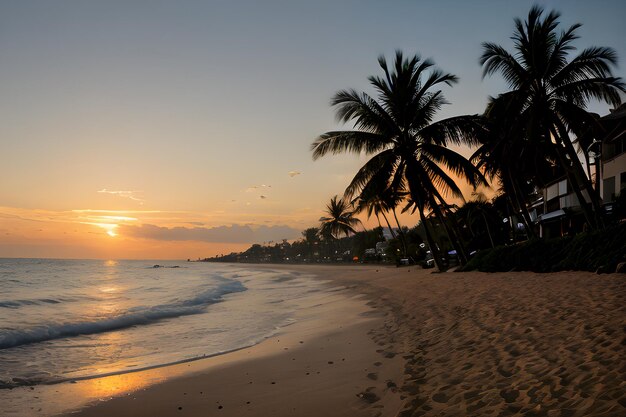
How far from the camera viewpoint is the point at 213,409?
15.9 ft

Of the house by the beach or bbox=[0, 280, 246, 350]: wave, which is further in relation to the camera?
the house by the beach

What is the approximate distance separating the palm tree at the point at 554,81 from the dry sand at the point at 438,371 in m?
11.8

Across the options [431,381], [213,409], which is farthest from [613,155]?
[213,409]

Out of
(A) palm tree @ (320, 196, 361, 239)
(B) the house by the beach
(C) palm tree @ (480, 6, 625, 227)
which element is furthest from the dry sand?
(A) palm tree @ (320, 196, 361, 239)

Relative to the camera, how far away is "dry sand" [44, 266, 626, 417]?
403 centimetres

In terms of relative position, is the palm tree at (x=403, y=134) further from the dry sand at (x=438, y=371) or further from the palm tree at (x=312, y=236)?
the palm tree at (x=312, y=236)

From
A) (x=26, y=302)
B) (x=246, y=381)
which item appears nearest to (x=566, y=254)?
(x=246, y=381)

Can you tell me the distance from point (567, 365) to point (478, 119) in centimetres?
1814

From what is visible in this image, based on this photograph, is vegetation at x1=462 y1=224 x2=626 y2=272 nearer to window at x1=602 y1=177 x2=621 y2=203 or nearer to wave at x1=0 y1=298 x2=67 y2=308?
window at x1=602 y1=177 x2=621 y2=203

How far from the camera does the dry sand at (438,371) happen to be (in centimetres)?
403

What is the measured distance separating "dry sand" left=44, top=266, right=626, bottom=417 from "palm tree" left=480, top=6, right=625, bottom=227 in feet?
38.6

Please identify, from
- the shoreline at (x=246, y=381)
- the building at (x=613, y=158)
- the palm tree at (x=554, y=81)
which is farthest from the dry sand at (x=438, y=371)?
the building at (x=613, y=158)

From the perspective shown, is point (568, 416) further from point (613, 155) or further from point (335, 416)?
point (613, 155)

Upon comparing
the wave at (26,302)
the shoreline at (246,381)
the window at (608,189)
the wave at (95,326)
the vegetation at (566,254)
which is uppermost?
the window at (608,189)
